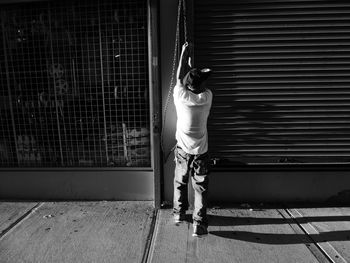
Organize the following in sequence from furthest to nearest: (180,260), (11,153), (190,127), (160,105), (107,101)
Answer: (11,153)
(107,101)
(160,105)
(190,127)
(180,260)

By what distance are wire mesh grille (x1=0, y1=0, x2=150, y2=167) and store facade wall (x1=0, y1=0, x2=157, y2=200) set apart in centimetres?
1

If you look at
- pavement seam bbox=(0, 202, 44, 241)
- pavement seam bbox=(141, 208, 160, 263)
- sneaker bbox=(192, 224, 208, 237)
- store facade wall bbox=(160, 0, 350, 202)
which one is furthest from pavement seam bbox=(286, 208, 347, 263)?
pavement seam bbox=(0, 202, 44, 241)

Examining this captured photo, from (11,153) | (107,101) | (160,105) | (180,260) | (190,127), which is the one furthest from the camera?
(11,153)

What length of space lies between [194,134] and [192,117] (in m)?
0.19

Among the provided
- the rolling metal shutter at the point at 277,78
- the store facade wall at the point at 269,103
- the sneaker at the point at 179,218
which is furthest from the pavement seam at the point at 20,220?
the rolling metal shutter at the point at 277,78

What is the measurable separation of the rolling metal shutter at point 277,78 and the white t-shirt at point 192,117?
0.71 m

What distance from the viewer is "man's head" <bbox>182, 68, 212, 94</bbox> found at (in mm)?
3533

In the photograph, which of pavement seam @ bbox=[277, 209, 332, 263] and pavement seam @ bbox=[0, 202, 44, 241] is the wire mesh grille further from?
pavement seam @ bbox=[277, 209, 332, 263]

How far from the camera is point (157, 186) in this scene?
14.6 feet

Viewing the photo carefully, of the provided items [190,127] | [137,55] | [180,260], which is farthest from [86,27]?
[180,260]

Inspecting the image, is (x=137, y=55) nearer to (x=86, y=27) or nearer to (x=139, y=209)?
(x=86, y=27)

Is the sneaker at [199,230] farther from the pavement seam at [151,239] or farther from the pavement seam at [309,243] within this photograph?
the pavement seam at [309,243]

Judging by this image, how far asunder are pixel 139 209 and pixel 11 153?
2.01 metres

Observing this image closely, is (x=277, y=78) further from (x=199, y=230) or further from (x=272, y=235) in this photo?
(x=199, y=230)
